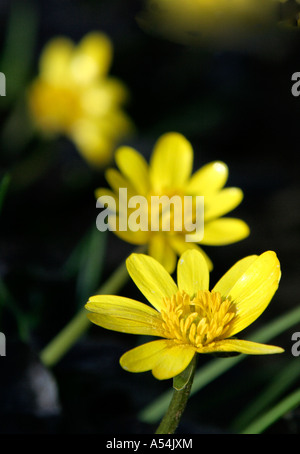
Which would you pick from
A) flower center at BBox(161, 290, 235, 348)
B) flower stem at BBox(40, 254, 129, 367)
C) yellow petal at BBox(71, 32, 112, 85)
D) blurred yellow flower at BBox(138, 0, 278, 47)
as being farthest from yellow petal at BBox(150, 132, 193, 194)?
yellow petal at BBox(71, 32, 112, 85)

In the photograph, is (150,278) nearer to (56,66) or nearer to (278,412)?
(278,412)

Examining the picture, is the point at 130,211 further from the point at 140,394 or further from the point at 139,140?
the point at 139,140

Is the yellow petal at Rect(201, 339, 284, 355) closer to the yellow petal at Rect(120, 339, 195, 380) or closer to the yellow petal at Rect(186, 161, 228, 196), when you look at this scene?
the yellow petal at Rect(120, 339, 195, 380)

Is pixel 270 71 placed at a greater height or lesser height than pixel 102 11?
lesser

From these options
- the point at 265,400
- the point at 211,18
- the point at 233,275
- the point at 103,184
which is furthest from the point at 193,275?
the point at 211,18

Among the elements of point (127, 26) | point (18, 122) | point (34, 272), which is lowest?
point (34, 272)

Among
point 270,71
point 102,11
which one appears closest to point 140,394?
point 270,71
